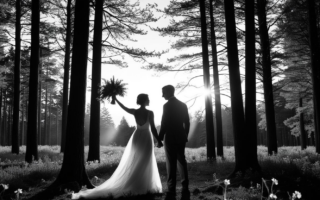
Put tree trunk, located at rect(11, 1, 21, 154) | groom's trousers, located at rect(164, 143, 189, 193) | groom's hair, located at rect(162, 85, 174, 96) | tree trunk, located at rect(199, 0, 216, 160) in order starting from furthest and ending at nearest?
tree trunk, located at rect(11, 1, 21, 154) < tree trunk, located at rect(199, 0, 216, 160) < groom's hair, located at rect(162, 85, 174, 96) < groom's trousers, located at rect(164, 143, 189, 193)

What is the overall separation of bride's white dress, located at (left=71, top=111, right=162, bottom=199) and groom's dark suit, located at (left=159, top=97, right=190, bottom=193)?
380 mm

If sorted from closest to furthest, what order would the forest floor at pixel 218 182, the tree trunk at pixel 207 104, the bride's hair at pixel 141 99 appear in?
the forest floor at pixel 218 182
the bride's hair at pixel 141 99
the tree trunk at pixel 207 104

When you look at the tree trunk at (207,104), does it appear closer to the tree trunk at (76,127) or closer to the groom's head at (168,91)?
the groom's head at (168,91)

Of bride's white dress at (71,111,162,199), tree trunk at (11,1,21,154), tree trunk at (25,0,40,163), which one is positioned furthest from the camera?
tree trunk at (11,1,21,154)

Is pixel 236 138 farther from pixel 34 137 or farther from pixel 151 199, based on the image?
pixel 34 137

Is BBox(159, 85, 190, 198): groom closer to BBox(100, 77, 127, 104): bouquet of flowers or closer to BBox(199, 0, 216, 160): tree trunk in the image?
BBox(100, 77, 127, 104): bouquet of flowers

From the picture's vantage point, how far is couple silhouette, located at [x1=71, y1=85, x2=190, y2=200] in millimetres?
6473

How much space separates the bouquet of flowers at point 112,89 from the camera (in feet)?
22.9

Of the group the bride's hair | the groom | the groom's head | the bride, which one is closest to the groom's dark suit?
the groom

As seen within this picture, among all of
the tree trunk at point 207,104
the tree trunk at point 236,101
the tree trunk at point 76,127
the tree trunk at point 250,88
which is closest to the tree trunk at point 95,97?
the tree trunk at point 76,127

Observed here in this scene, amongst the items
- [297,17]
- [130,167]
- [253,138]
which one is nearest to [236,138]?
[253,138]

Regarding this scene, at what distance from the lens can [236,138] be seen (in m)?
8.94

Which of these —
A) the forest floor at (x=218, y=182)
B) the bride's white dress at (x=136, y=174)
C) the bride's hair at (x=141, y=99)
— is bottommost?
the forest floor at (x=218, y=182)

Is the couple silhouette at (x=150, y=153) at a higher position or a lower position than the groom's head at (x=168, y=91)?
lower
